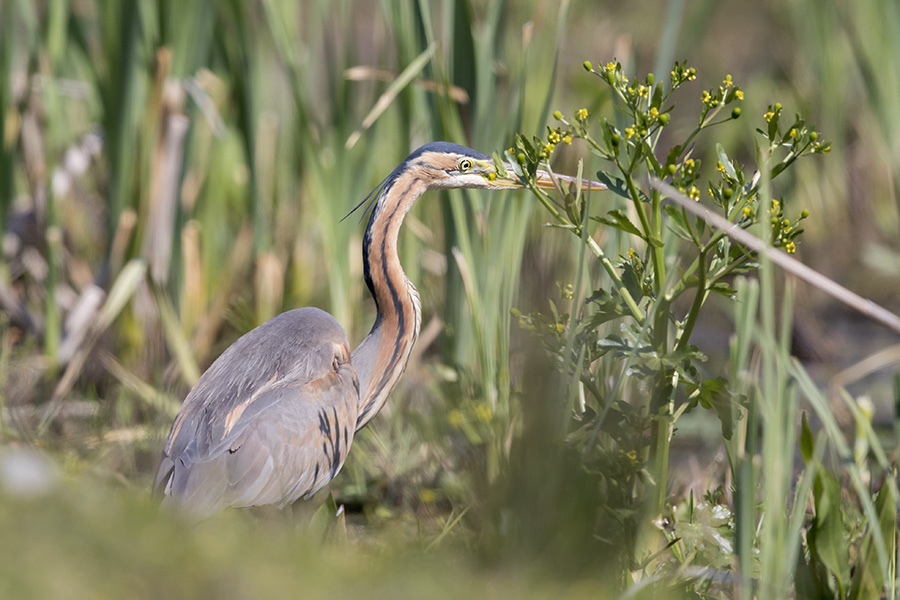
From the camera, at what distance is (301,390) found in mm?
2533

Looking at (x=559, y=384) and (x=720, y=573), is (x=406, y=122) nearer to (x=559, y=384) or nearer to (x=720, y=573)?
(x=559, y=384)

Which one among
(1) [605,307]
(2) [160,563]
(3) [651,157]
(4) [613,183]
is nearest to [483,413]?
(1) [605,307]

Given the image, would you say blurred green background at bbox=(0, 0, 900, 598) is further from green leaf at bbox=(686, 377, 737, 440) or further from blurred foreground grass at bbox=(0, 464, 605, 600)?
green leaf at bbox=(686, 377, 737, 440)

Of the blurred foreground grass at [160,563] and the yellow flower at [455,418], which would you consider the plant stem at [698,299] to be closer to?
the blurred foreground grass at [160,563]

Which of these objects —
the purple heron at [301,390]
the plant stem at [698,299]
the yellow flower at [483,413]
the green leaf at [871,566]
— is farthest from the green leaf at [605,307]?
the yellow flower at [483,413]

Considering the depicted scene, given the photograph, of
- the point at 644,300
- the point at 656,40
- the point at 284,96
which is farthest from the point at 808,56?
the point at 644,300

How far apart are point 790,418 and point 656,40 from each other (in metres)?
7.15

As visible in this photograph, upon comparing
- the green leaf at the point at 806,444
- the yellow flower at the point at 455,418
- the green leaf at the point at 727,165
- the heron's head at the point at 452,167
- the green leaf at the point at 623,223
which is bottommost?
the yellow flower at the point at 455,418

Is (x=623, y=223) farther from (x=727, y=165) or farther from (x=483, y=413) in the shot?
(x=483, y=413)

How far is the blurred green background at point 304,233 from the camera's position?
9.21 feet

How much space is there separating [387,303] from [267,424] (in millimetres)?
558

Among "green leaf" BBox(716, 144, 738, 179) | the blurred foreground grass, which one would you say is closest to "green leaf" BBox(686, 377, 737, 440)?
"green leaf" BBox(716, 144, 738, 179)

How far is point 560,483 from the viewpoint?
188cm

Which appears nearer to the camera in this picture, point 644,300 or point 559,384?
point 559,384
